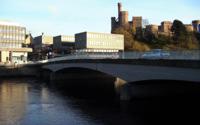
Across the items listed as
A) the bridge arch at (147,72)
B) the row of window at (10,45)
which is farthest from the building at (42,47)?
the bridge arch at (147,72)

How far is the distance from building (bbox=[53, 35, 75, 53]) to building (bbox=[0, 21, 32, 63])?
74.3 feet

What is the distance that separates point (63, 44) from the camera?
170875mm

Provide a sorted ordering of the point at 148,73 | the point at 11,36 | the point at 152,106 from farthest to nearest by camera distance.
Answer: the point at 11,36 < the point at 152,106 < the point at 148,73

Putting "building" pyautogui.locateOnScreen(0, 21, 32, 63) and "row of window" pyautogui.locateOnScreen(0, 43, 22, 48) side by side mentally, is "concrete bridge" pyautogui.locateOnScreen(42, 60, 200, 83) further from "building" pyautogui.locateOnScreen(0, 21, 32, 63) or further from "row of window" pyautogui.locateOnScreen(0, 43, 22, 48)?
"row of window" pyautogui.locateOnScreen(0, 43, 22, 48)

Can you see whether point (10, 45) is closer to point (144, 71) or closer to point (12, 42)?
point (12, 42)

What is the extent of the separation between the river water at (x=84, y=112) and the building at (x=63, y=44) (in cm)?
12002

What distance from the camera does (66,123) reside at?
102 feet

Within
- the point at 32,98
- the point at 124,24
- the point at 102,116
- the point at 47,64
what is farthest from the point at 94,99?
the point at 124,24

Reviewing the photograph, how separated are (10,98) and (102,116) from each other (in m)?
17.1

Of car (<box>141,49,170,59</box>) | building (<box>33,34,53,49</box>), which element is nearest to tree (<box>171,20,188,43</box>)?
building (<box>33,34,53,49</box>)

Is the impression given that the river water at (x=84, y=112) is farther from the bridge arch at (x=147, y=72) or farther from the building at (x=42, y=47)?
the building at (x=42, y=47)

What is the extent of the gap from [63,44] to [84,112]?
447 feet

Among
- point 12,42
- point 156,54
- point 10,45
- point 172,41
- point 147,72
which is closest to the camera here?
point 147,72

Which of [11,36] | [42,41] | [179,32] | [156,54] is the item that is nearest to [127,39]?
[179,32]
